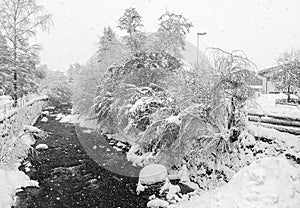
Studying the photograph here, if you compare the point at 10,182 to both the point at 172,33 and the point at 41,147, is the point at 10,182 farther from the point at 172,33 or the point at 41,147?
the point at 172,33

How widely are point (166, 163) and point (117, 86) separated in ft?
22.5

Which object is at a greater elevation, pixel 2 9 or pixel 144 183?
pixel 2 9

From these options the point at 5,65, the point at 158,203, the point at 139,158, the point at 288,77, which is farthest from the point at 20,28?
the point at 288,77

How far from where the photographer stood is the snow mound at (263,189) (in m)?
6.29

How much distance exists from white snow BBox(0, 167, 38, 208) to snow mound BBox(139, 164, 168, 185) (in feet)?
13.1

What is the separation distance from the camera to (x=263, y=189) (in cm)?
654

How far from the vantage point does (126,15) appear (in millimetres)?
24594

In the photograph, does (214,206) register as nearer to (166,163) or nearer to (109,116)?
(166,163)

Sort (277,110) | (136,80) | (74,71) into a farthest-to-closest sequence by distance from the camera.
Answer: (74,71), (136,80), (277,110)

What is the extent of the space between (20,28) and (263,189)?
1985 cm

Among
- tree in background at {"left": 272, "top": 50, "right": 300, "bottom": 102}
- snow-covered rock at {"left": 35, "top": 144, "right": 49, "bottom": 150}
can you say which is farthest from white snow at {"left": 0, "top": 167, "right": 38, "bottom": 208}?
tree in background at {"left": 272, "top": 50, "right": 300, "bottom": 102}

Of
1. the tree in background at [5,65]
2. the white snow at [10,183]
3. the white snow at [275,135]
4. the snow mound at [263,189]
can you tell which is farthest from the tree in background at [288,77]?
the tree in background at [5,65]

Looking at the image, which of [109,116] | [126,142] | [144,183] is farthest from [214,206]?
[109,116]

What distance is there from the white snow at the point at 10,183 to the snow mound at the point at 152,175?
3988 millimetres
